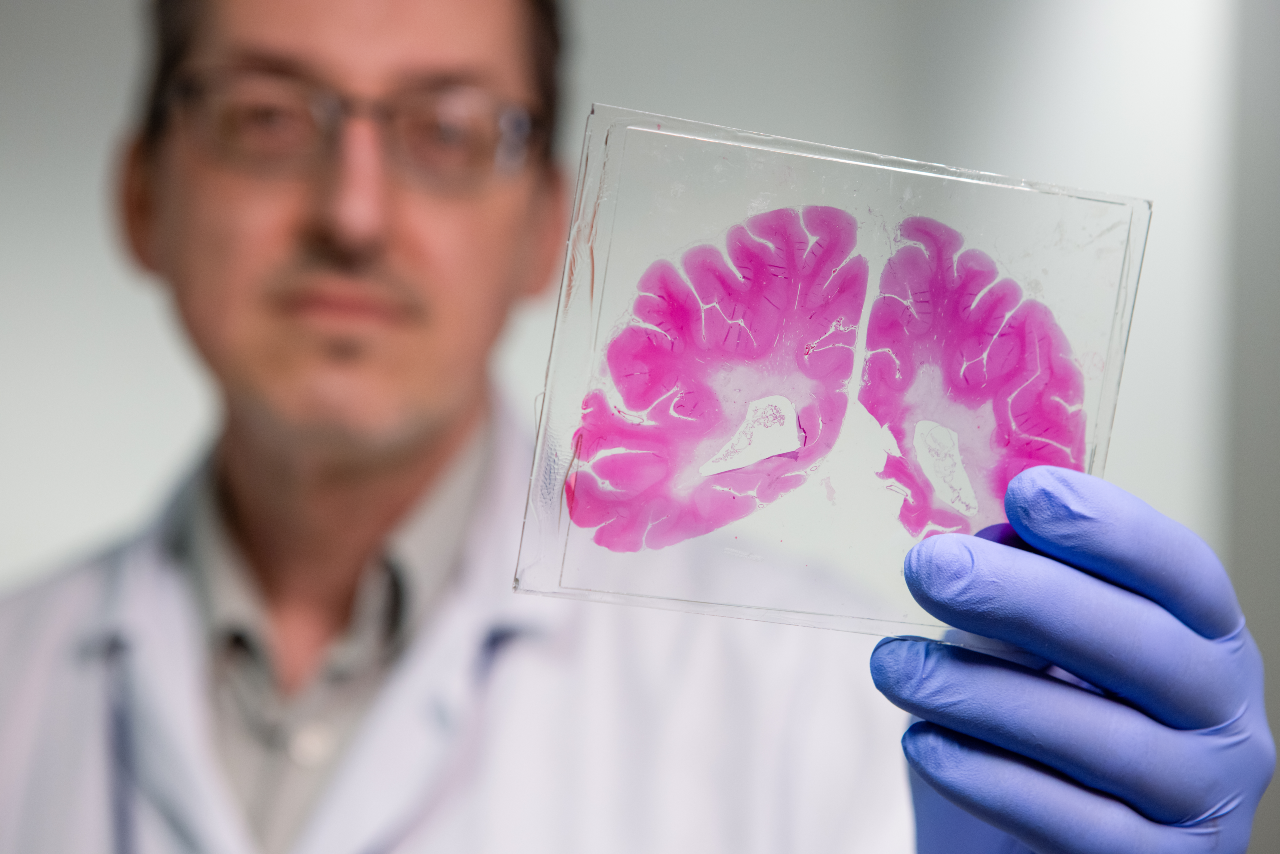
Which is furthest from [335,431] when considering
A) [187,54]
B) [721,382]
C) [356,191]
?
[721,382]

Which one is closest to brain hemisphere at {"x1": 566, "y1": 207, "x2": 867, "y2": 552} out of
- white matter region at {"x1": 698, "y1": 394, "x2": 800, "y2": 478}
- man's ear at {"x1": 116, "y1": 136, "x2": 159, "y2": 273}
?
white matter region at {"x1": 698, "y1": 394, "x2": 800, "y2": 478}

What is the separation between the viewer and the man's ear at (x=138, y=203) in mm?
1187

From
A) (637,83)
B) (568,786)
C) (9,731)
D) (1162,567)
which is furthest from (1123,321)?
(9,731)

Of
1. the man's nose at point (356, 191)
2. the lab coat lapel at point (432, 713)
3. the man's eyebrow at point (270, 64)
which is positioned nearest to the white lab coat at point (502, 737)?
the lab coat lapel at point (432, 713)

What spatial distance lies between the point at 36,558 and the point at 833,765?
3.92 ft

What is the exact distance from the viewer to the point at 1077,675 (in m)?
0.60

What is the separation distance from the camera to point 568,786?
0.94 metres

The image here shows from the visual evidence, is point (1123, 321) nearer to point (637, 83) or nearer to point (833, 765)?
point (833, 765)

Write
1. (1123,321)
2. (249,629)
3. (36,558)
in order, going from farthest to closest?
1. (36,558)
2. (249,629)
3. (1123,321)

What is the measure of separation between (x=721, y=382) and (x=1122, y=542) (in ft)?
1.05

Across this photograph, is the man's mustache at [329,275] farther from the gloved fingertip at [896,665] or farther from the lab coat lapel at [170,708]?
the gloved fingertip at [896,665]

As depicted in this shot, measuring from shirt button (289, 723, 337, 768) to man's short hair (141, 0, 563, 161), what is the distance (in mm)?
858

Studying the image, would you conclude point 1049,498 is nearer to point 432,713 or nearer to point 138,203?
point 432,713

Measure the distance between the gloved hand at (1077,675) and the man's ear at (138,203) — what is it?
120cm
